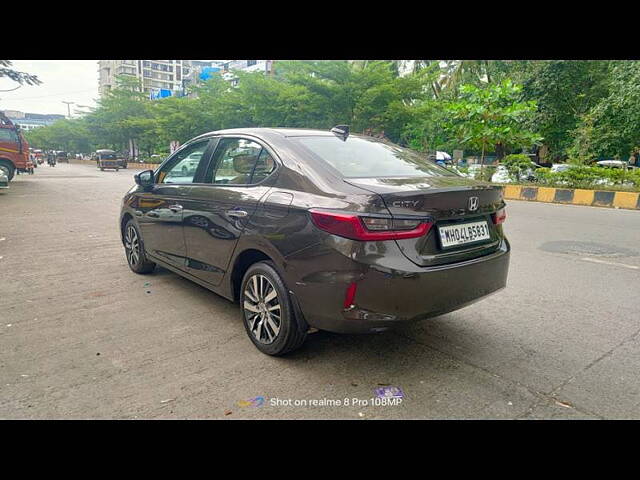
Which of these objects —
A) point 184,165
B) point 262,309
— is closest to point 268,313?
point 262,309

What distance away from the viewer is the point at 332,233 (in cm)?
250

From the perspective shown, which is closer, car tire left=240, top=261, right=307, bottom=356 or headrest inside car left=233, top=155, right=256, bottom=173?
car tire left=240, top=261, right=307, bottom=356

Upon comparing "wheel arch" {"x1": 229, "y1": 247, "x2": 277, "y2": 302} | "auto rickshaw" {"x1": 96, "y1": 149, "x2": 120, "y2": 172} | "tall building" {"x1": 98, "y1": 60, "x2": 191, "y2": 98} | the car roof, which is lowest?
"auto rickshaw" {"x1": 96, "y1": 149, "x2": 120, "y2": 172}

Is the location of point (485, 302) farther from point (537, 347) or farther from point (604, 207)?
point (604, 207)

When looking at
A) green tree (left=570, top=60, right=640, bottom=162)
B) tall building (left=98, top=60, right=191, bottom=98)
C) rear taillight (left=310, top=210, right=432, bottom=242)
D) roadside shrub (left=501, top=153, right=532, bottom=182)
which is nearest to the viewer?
rear taillight (left=310, top=210, right=432, bottom=242)

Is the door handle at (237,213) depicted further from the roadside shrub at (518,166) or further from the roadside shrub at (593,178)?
the roadside shrub at (518,166)

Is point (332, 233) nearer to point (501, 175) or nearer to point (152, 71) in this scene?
point (501, 175)

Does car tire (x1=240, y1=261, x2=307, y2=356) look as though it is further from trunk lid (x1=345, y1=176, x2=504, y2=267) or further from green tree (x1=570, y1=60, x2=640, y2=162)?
green tree (x1=570, y1=60, x2=640, y2=162)

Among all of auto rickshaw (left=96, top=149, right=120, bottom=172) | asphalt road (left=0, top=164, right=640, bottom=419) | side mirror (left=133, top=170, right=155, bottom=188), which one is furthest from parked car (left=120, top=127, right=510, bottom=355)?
auto rickshaw (left=96, top=149, right=120, bottom=172)

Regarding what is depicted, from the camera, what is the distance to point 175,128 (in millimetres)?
37875

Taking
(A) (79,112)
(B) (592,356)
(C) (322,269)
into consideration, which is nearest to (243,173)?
(C) (322,269)

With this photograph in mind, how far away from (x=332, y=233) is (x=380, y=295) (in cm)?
43

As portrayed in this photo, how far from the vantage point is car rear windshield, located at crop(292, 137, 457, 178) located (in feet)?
9.90

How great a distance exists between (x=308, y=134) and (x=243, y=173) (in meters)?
0.57
